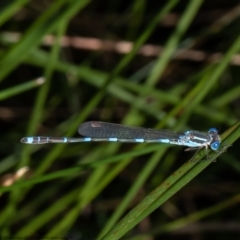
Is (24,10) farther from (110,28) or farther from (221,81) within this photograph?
(221,81)

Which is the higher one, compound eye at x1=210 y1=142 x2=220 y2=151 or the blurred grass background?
the blurred grass background

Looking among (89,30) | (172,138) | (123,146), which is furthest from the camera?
(89,30)

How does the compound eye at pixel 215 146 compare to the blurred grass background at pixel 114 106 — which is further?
the blurred grass background at pixel 114 106

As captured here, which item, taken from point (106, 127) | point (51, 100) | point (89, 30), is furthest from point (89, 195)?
point (89, 30)

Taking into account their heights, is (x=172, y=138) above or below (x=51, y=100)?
below

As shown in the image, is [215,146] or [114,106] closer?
[215,146]

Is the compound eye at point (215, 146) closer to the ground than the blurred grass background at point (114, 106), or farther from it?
closer to the ground

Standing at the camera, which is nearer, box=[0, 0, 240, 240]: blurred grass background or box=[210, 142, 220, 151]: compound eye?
box=[210, 142, 220, 151]: compound eye

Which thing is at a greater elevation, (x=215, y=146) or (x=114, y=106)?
(x=114, y=106)
